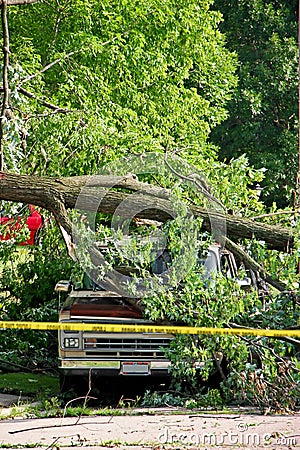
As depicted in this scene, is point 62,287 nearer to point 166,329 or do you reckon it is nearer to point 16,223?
point 166,329

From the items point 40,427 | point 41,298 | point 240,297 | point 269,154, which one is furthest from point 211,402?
point 269,154

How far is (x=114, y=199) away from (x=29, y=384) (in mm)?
2142

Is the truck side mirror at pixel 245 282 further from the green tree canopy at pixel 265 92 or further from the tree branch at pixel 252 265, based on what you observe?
the green tree canopy at pixel 265 92

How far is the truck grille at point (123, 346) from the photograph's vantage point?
303 inches

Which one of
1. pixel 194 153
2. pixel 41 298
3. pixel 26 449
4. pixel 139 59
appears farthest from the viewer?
pixel 194 153

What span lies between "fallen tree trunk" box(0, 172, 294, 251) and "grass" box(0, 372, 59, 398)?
1.69 meters

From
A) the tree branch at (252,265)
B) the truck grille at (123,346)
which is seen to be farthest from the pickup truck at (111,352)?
the tree branch at (252,265)

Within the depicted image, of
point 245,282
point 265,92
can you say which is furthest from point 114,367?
point 265,92

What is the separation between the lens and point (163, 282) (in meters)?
7.83

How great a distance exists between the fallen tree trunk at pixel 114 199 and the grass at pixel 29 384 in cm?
169

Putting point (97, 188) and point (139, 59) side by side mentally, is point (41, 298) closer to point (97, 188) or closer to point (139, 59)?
point (97, 188)

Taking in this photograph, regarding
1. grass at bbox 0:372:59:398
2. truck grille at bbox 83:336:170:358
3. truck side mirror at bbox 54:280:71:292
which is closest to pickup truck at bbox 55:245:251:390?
truck grille at bbox 83:336:170:358

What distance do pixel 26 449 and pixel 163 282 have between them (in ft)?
7.38

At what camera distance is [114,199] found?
8.64 meters
